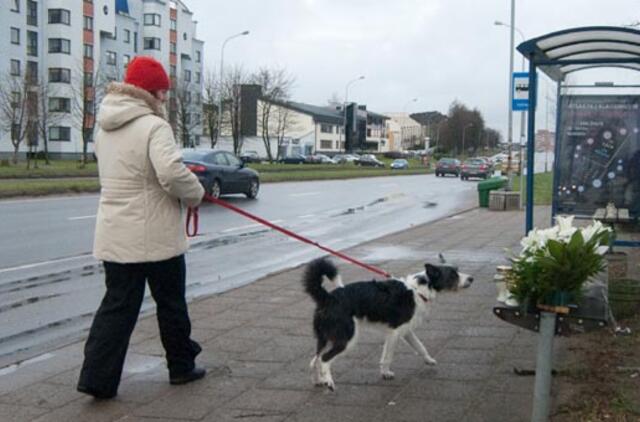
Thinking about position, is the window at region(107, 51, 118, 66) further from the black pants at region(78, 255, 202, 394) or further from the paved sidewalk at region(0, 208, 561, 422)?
the black pants at region(78, 255, 202, 394)

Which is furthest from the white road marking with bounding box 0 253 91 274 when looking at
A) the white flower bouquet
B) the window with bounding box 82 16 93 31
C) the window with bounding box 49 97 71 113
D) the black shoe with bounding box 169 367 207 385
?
the window with bounding box 82 16 93 31

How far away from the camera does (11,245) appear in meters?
13.5

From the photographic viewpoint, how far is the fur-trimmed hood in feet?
16.8

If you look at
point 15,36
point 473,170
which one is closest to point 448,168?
point 473,170

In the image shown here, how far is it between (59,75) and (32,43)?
367cm

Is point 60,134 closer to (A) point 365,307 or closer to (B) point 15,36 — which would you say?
(B) point 15,36

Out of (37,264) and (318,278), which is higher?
(318,278)

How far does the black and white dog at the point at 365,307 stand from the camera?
17.7 ft

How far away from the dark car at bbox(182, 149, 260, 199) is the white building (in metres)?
148

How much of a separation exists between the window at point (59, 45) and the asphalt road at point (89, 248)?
182 ft

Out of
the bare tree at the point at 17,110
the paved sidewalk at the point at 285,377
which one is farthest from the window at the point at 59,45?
the paved sidewalk at the point at 285,377

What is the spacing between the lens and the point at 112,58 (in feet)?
278

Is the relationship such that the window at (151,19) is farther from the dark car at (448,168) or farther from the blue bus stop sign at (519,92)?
Result: the blue bus stop sign at (519,92)

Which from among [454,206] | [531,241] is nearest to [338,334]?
[531,241]
